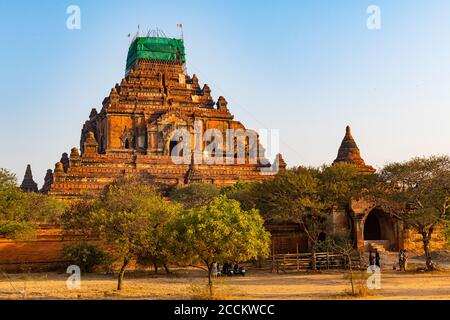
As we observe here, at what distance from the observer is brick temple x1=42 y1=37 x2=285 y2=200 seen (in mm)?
53034

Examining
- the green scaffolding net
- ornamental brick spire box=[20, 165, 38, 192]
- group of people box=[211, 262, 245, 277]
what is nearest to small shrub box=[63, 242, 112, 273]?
group of people box=[211, 262, 245, 277]

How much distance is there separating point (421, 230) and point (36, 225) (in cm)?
2231

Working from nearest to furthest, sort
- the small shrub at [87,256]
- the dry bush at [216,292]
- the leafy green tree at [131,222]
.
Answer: the dry bush at [216,292]
the leafy green tree at [131,222]
the small shrub at [87,256]

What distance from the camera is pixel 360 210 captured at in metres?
36.8

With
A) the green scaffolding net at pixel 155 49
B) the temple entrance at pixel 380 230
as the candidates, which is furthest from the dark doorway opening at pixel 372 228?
the green scaffolding net at pixel 155 49

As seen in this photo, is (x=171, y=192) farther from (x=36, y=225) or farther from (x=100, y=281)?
(x=100, y=281)

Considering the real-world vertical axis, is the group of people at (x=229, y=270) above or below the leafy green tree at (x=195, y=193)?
below

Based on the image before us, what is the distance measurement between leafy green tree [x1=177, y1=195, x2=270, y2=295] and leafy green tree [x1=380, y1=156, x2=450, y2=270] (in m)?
11.8

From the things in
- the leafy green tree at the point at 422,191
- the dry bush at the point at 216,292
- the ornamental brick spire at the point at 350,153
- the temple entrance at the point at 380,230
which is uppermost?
the ornamental brick spire at the point at 350,153

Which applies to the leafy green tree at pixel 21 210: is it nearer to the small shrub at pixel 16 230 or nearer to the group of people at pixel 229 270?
the small shrub at pixel 16 230

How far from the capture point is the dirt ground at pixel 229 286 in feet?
76.0

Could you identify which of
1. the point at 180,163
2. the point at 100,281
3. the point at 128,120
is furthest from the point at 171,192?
the point at 100,281

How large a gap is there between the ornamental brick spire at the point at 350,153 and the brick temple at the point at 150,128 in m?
6.00

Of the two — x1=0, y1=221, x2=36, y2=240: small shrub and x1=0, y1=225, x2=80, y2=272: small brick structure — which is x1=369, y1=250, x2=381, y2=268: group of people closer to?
x1=0, y1=225, x2=80, y2=272: small brick structure
